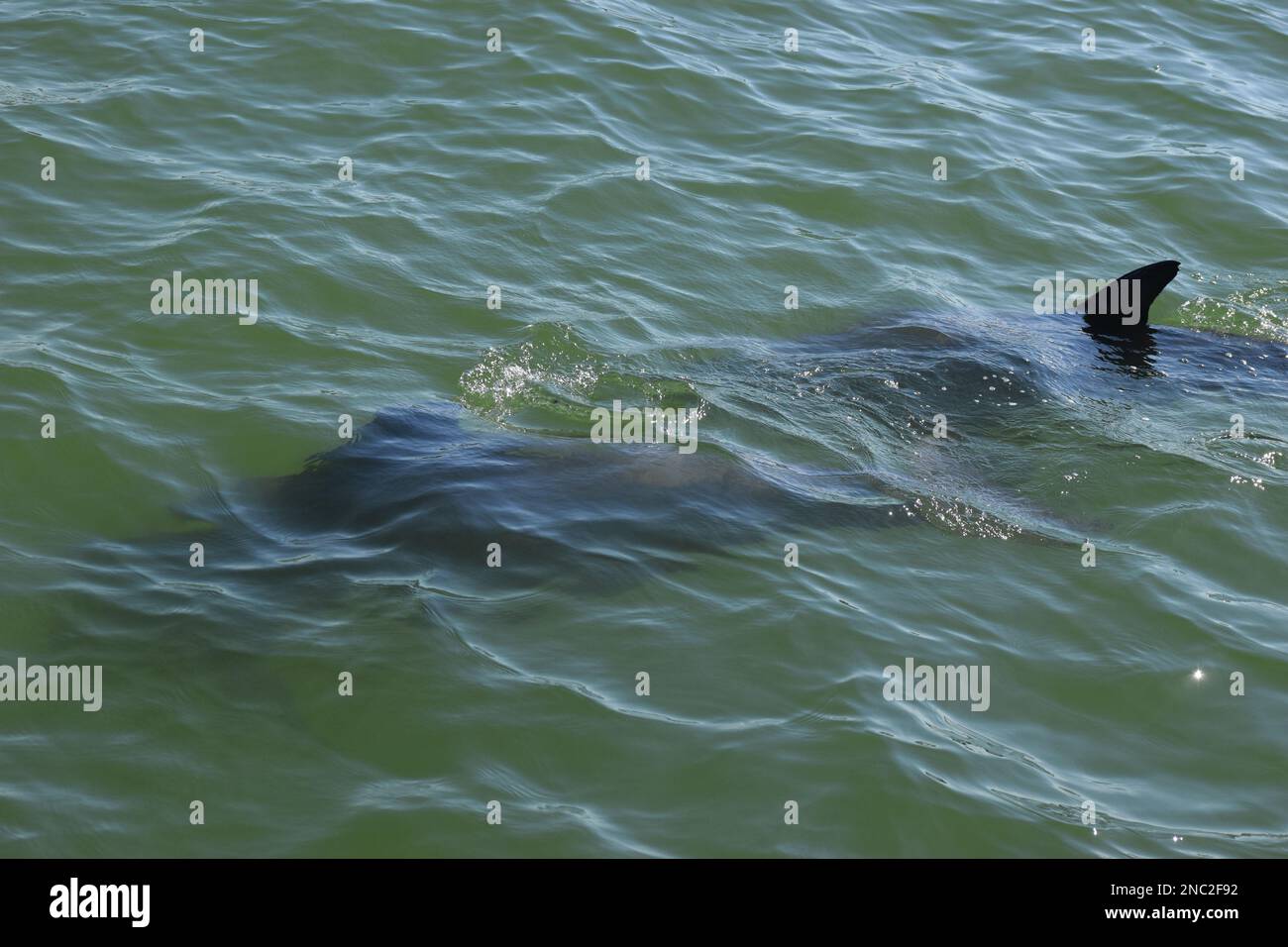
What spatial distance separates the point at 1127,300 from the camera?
10.1 m

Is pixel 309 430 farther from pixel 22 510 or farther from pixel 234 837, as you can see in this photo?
pixel 234 837

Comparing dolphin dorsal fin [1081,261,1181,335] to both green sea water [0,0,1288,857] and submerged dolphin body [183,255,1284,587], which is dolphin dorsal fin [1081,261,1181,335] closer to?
submerged dolphin body [183,255,1284,587]

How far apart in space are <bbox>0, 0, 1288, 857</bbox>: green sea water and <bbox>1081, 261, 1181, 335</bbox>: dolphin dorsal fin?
219 mm

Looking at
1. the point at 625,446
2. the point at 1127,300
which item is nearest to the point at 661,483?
the point at 625,446

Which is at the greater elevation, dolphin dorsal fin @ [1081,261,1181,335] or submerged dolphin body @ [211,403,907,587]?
dolphin dorsal fin @ [1081,261,1181,335]

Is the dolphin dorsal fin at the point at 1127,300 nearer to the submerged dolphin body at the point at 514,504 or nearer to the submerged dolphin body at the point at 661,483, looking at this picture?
the submerged dolphin body at the point at 661,483

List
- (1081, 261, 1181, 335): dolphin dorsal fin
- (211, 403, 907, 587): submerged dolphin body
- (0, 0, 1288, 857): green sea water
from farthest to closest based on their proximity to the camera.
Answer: (1081, 261, 1181, 335): dolphin dorsal fin → (211, 403, 907, 587): submerged dolphin body → (0, 0, 1288, 857): green sea water

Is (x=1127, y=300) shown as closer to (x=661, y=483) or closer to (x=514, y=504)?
(x=661, y=483)

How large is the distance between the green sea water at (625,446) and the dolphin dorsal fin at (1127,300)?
219mm

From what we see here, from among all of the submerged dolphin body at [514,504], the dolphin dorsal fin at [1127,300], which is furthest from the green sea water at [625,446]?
the dolphin dorsal fin at [1127,300]

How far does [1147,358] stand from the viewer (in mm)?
10195

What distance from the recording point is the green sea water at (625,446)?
20.6 ft

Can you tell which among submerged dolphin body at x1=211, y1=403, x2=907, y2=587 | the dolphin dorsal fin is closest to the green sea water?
submerged dolphin body at x1=211, y1=403, x2=907, y2=587

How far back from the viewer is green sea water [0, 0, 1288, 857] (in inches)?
247
